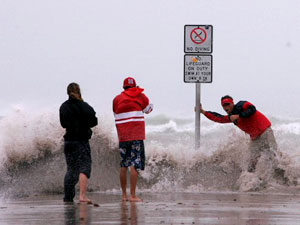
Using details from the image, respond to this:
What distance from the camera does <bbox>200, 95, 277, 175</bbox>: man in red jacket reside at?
1389 cm

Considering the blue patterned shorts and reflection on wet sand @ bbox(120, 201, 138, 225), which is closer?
reflection on wet sand @ bbox(120, 201, 138, 225)

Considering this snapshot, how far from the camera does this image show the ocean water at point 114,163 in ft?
47.9

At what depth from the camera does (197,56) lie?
602 inches

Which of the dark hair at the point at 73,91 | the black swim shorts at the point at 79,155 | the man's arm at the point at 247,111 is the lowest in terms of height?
the black swim shorts at the point at 79,155

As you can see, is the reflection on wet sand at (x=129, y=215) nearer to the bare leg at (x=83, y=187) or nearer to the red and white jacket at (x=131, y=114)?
the bare leg at (x=83, y=187)

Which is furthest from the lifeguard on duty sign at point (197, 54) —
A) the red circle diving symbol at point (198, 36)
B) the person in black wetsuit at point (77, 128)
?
the person in black wetsuit at point (77, 128)

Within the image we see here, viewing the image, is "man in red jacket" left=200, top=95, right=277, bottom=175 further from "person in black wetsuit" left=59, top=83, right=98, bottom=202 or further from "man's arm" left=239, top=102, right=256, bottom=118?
"person in black wetsuit" left=59, top=83, right=98, bottom=202

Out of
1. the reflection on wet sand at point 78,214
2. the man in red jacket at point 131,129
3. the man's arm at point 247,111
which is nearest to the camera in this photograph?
the reflection on wet sand at point 78,214

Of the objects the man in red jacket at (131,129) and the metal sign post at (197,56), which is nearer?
the man in red jacket at (131,129)

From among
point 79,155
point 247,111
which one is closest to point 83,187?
point 79,155

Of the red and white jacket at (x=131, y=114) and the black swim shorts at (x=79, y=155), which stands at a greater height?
the red and white jacket at (x=131, y=114)

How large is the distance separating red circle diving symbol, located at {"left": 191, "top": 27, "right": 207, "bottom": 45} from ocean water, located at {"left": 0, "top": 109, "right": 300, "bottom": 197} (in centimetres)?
192

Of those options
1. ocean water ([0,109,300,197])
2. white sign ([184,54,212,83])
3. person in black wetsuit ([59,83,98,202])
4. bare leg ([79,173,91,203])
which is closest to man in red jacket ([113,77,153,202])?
person in black wetsuit ([59,83,98,202])

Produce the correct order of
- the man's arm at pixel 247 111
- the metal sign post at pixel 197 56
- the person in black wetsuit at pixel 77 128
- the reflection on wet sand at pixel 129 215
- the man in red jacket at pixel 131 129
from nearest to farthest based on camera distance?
the reflection on wet sand at pixel 129 215, the person in black wetsuit at pixel 77 128, the man in red jacket at pixel 131 129, the man's arm at pixel 247 111, the metal sign post at pixel 197 56
